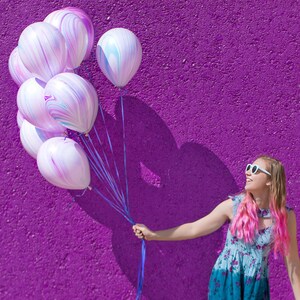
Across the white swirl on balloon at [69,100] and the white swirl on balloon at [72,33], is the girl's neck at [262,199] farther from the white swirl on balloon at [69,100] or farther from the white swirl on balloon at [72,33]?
the white swirl on balloon at [72,33]

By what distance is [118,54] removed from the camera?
2729 mm

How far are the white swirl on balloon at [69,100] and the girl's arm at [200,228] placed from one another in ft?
2.12

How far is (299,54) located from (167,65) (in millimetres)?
798

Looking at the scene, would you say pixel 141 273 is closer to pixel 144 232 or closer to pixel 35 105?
pixel 144 232

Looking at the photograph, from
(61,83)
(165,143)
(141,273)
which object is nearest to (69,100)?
(61,83)

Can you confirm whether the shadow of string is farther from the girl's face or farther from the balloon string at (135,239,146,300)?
the girl's face

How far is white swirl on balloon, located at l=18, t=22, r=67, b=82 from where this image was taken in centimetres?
257

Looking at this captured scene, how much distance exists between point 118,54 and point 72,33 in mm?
247

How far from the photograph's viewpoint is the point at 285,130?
329 cm

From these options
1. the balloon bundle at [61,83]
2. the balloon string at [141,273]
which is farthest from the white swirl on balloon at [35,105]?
the balloon string at [141,273]

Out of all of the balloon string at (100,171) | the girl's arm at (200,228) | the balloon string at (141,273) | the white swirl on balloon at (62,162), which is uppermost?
the white swirl on balloon at (62,162)

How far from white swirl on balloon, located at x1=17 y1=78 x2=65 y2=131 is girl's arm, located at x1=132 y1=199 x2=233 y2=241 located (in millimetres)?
699

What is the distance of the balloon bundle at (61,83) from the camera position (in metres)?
2.57

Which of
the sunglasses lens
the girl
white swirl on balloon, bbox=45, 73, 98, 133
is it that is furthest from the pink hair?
white swirl on balloon, bbox=45, 73, 98, 133
